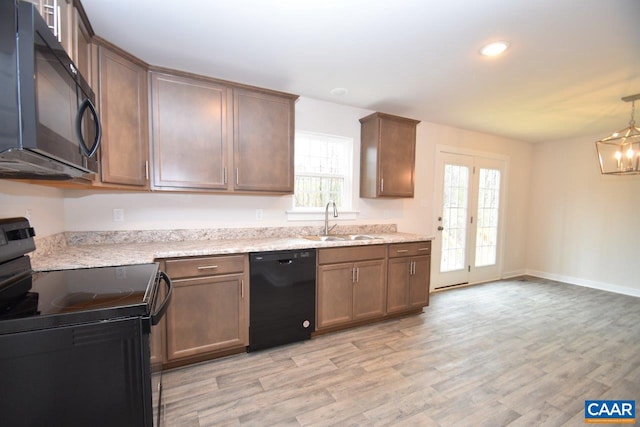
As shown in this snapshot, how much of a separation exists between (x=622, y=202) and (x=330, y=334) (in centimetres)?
480

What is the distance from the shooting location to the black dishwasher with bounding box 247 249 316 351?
7.43ft

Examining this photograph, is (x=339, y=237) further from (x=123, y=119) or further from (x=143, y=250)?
(x=123, y=119)

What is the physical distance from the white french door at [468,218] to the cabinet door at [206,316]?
297 cm

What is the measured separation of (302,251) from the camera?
2.43m

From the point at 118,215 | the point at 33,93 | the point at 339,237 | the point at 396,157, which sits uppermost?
the point at 396,157

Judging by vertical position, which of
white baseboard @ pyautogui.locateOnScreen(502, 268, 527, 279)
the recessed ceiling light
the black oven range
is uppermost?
the recessed ceiling light

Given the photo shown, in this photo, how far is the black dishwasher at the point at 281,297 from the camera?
89.2 inches

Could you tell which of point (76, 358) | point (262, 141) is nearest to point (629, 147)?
point (262, 141)

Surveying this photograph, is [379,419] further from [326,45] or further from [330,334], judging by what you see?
[326,45]

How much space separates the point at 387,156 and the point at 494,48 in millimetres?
1411

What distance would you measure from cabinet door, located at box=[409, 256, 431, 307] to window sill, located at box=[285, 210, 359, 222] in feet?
2.91

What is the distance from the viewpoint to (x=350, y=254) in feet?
8.77

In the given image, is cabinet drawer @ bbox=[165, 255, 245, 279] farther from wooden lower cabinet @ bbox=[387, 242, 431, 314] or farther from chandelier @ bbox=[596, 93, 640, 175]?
chandelier @ bbox=[596, 93, 640, 175]

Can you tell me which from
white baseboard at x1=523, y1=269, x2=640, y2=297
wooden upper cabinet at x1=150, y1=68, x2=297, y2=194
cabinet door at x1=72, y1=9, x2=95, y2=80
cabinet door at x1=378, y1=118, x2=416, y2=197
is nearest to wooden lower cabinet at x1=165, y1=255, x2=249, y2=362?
wooden upper cabinet at x1=150, y1=68, x2=297, y2=194
